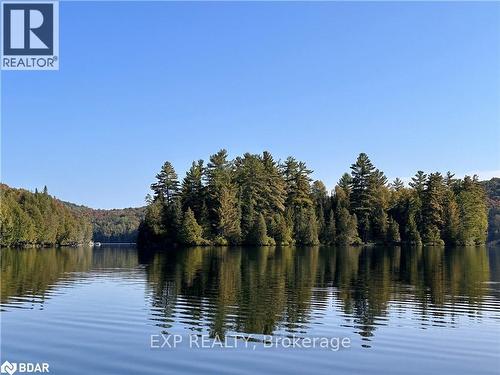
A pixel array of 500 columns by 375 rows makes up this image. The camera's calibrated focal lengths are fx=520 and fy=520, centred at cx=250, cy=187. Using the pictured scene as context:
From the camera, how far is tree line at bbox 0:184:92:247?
12938 cm

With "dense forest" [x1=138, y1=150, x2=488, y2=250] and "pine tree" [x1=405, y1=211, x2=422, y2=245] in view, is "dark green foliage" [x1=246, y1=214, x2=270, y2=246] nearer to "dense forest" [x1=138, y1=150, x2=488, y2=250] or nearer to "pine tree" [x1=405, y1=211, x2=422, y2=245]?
"dense forest" [x1=138, y1=150, x2=488, y2=250]

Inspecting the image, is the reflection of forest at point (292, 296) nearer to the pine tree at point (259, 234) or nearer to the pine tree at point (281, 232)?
the pine tree at point (259, 234)

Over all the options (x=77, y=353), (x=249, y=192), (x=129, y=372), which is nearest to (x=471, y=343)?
(x=129, y=372)

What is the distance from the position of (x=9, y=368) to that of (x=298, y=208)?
373 ft

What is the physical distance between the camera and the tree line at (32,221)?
5094 inches

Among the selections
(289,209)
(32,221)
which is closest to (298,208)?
(289,209)

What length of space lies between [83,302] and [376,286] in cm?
1858

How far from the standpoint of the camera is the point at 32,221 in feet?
467

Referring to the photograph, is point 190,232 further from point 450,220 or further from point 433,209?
point 450,220

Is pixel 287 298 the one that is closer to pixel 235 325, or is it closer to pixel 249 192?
pixel 235 325

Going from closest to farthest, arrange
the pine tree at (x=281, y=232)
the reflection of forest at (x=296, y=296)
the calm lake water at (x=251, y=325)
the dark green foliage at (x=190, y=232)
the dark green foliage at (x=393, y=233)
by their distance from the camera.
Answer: the calm lake water at (x=251, y=325)
the reflection of forest at (x=296, y=296)
the dark green foliage at (x=190, y=232)
the pine tree at (x=281, y=232)
the dark green foliage at (x=393, y=233)

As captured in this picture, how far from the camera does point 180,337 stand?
18047 mm

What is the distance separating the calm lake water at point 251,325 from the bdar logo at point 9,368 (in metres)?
0.46

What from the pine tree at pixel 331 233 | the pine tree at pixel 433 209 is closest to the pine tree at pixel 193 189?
the pine tree at pixel 331 233
